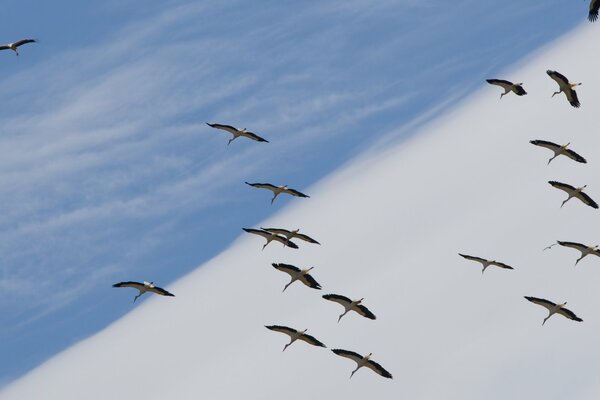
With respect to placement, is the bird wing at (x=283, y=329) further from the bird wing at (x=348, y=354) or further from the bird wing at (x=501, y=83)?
the bird wing at (x=501, y=83)

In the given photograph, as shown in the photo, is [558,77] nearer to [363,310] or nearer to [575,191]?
[575,191]

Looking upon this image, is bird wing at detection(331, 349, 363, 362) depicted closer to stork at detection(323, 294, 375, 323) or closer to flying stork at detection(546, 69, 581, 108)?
stork at detection(323, 294, 375, 323)

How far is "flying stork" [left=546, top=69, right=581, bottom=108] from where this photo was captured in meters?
108

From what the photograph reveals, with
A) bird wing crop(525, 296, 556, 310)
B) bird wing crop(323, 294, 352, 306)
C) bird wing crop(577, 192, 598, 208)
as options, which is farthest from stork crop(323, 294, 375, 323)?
bird wing crop(577, 192, 598, 208)

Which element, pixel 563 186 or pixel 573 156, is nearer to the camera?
pixel 573 156

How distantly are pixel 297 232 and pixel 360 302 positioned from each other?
20.8ft

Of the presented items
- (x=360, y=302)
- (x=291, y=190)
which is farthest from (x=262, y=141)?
(x=360, y=302)

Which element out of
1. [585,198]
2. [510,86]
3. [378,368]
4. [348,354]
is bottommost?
[378,368]

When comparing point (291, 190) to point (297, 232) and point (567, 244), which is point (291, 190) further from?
point (567, 244)

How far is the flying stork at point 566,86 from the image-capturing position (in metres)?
108

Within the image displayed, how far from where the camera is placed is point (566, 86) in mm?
109062

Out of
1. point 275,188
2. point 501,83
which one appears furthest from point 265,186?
point 501,83

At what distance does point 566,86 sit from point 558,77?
3.54 feet

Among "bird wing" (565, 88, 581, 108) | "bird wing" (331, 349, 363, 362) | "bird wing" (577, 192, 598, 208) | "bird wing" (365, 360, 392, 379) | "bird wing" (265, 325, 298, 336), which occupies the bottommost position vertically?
"bird wing" (365, 360, 392, 379)
